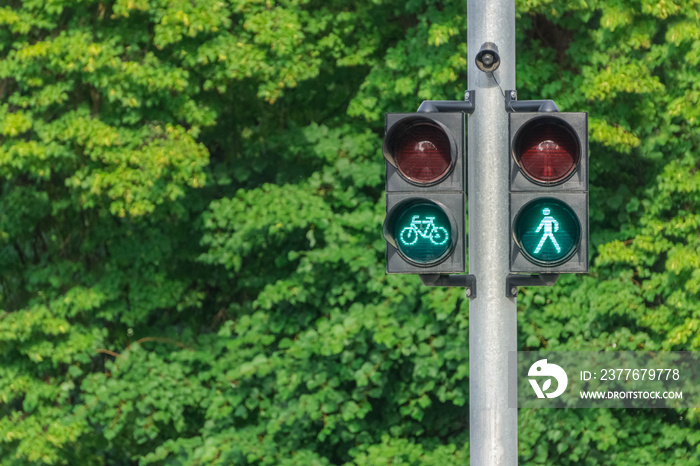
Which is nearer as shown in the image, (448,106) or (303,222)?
(448,106)

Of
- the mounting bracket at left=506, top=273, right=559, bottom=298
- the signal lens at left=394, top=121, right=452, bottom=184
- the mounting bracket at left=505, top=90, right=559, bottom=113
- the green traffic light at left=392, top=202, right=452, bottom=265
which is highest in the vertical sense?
the mounting bracket at left=505, top=90, right=559, bottom=113

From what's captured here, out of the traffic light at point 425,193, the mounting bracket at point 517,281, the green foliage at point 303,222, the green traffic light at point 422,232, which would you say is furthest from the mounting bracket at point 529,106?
the green foliage at point 303,222

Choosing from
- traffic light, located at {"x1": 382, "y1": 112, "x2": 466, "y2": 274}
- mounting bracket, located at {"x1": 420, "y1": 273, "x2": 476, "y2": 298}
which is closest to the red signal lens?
traffic light, located at {"x1": 382, "y1": 112, "x2": 466, "y2": 274}

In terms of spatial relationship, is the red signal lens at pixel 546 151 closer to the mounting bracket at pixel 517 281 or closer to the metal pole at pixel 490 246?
the metal pole at pixel 490 246

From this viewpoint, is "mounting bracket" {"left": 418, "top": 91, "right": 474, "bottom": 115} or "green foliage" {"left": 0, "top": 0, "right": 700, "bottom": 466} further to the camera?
"green foliage" {"left": 0, "top": 0, "right": 700, "bottom": 466}

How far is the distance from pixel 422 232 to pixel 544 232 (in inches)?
18.1

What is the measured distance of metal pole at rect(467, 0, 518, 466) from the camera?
376 centimetres

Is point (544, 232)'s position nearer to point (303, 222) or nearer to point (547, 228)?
point (547, 228)

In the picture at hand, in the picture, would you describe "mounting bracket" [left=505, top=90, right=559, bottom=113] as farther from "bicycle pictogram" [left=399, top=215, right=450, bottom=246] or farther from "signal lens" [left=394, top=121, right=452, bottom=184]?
"bicycle pictogram" [left=399, top=215, right=450, bottom=246]

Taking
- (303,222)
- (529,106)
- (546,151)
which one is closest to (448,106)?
(529,106)

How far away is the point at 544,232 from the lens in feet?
12.2

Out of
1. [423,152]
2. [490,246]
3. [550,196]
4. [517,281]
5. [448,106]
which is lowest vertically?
[517,281]

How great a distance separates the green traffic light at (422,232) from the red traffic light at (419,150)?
0.37ft

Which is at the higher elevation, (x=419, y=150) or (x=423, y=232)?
(x=419, y=150)
